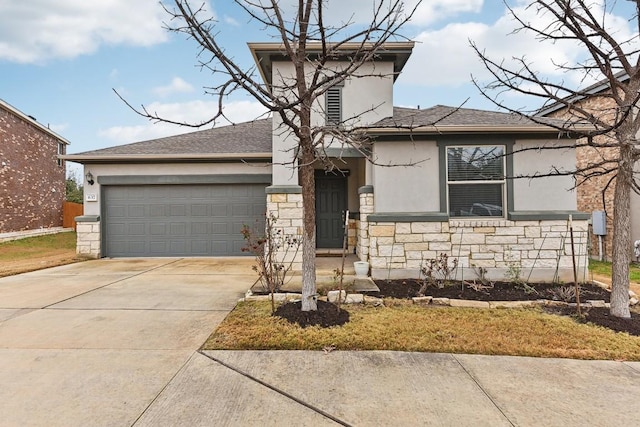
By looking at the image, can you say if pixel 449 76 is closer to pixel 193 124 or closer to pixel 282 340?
pixel 193 124

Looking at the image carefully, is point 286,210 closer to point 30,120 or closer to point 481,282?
point 481,282

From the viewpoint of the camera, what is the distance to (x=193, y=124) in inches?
153

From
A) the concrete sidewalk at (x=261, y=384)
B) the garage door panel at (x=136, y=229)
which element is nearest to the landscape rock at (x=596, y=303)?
the concrete sidewalk at (x=261, y=384)

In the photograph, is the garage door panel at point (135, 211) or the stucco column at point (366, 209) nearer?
the stucco column at point (366, 209)

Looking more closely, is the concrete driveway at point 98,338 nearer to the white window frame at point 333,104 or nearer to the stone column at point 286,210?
the stone column at point 286,210

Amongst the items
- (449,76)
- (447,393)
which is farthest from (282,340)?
(449,76)

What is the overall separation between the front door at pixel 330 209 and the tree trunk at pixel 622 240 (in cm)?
650

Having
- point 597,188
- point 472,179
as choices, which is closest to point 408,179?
point 472,179

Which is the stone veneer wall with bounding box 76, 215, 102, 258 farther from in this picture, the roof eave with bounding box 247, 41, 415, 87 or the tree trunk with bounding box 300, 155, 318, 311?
the tree trunk with bounding box 300, 155, 318, 311

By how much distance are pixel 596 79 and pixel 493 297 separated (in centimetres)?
346

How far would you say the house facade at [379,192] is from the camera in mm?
6586

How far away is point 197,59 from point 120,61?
8.68 m

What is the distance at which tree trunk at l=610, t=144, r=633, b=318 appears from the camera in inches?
169

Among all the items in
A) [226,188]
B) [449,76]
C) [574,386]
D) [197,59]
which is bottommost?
[574,386]
